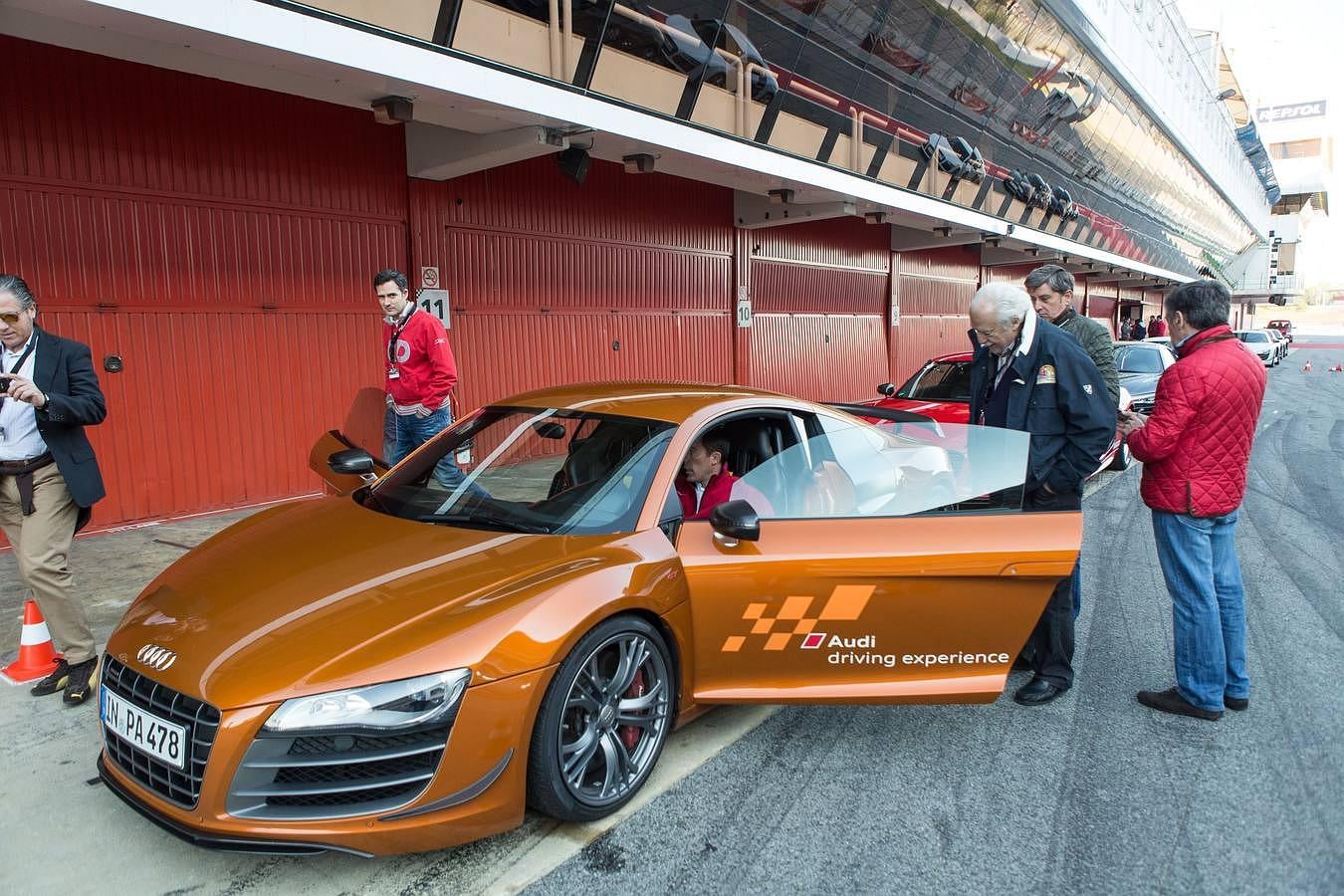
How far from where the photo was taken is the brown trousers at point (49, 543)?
3646mm

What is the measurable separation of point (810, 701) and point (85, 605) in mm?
4430

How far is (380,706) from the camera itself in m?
2.28

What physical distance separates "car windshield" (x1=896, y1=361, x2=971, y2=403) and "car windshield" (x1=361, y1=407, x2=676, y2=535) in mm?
5837

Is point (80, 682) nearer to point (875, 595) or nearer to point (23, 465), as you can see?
point (23, 465)

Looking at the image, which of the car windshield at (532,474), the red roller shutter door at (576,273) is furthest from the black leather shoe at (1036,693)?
the red roller shutter door at (576,273)

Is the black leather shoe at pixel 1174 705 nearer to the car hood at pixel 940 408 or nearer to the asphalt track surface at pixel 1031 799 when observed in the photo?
the asphalt track surface at pixel 1031 799

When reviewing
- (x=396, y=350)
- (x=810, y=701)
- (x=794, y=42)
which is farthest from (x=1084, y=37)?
(x=810, y=701)

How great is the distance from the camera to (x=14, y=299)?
3.52 meters

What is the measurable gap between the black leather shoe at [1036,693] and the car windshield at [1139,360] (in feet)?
36.0

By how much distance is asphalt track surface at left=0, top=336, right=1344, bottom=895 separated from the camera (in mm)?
2531

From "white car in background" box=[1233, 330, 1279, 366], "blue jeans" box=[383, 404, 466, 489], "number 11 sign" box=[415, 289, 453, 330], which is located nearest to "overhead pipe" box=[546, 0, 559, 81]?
"number 11 sign" box=[415, 289, 453, 330]

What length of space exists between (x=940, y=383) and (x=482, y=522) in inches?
267

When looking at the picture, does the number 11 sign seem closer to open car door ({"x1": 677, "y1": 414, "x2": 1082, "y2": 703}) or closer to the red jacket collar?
open car door ({"x1": 677, "y1": 414, "x2": 1082, "y2": 703})

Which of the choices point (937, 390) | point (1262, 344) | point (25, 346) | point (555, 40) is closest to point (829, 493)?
point (25, 346)
